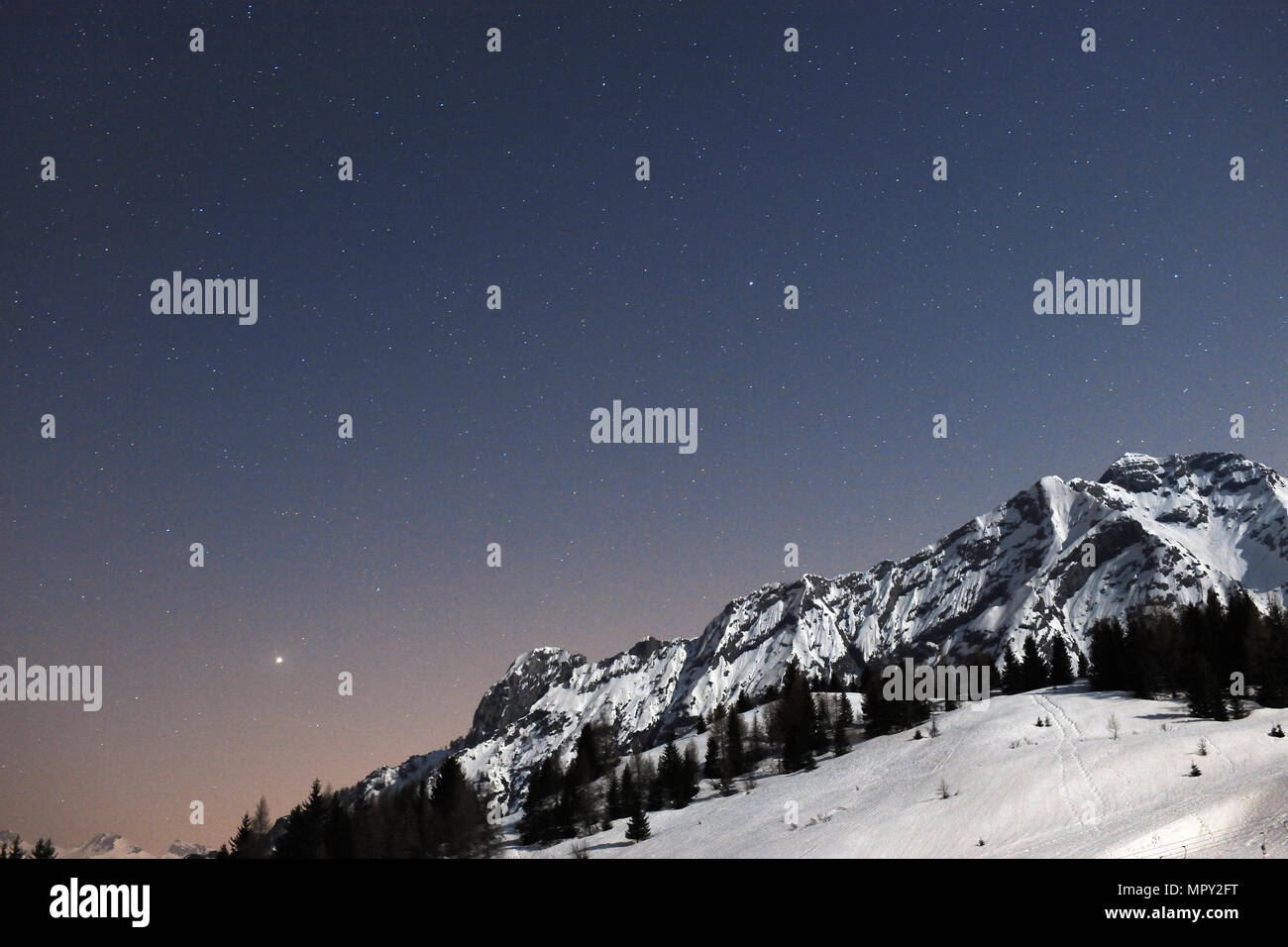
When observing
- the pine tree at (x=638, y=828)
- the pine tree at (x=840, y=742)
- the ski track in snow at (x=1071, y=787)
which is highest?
the ski track in snow at (x=1071, y=787)

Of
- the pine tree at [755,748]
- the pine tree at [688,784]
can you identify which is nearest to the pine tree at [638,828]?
the pine tree at [688,784]

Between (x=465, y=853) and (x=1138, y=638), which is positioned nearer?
(x=465, y=853)

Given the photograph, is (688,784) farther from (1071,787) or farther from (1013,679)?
(1013,679)

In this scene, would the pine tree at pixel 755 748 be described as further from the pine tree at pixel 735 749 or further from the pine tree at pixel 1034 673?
the pine tree at pixel 1034 673

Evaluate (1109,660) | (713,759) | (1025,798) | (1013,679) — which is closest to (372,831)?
(713,759)

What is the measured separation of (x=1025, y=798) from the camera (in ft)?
152

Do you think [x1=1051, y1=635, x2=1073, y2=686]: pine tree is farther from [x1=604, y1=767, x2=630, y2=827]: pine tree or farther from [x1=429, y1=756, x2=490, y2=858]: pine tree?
[x1=429, y1=756, x2=490, y2=858]: pine tree

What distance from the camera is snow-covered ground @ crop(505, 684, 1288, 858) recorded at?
33875 millimetres

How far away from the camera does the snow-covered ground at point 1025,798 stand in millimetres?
33875

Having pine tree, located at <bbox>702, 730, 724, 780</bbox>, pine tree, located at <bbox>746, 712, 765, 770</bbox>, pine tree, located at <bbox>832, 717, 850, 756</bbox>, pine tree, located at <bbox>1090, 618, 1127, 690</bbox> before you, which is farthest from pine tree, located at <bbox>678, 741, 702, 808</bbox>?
pine tree, located at <bbox>1090, 618, 1127, 690</bbox>
